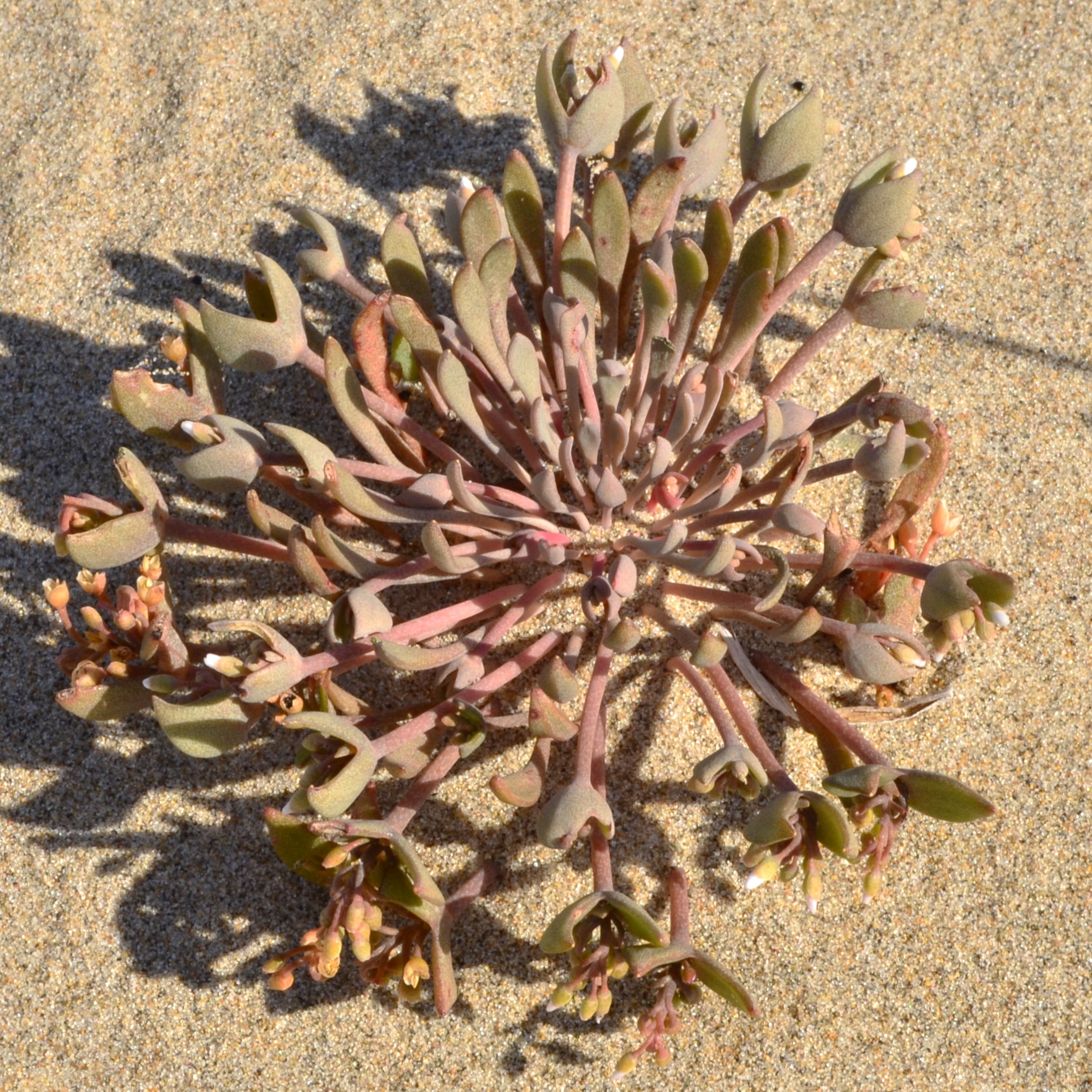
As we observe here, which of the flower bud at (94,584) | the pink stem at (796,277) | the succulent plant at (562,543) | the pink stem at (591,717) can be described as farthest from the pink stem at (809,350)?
the flower bud at (94,584)

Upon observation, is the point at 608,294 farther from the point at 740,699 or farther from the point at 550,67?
the point at 740,699

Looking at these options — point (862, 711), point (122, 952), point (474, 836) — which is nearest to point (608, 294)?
point (862, 711)

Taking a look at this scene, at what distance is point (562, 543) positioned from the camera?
7.62 feet

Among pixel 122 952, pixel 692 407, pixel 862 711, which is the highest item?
pixel 692 407

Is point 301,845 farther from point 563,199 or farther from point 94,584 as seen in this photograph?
point 563,199

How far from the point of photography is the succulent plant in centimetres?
193

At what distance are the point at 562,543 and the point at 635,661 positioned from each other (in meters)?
0.36

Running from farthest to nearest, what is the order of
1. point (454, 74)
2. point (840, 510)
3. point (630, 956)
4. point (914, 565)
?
1. point (454, 74)
2. point (840, 510)
3. point (914, 565)
4. point (630, 956)

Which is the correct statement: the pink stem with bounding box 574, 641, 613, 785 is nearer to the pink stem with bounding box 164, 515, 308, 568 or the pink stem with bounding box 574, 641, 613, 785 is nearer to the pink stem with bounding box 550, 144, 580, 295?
the pink stem with bounding box 164, 515, 308, 568

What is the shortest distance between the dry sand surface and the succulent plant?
201 millimetres

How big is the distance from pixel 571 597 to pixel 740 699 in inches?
19.8

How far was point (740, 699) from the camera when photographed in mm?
2199

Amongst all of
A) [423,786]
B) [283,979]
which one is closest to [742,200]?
[423,786]

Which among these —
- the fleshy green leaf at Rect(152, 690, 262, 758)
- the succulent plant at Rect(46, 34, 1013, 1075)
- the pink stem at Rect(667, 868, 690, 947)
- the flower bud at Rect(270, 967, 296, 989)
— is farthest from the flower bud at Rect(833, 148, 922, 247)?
the flower bud at Rect(270, 967, 296, 989)
